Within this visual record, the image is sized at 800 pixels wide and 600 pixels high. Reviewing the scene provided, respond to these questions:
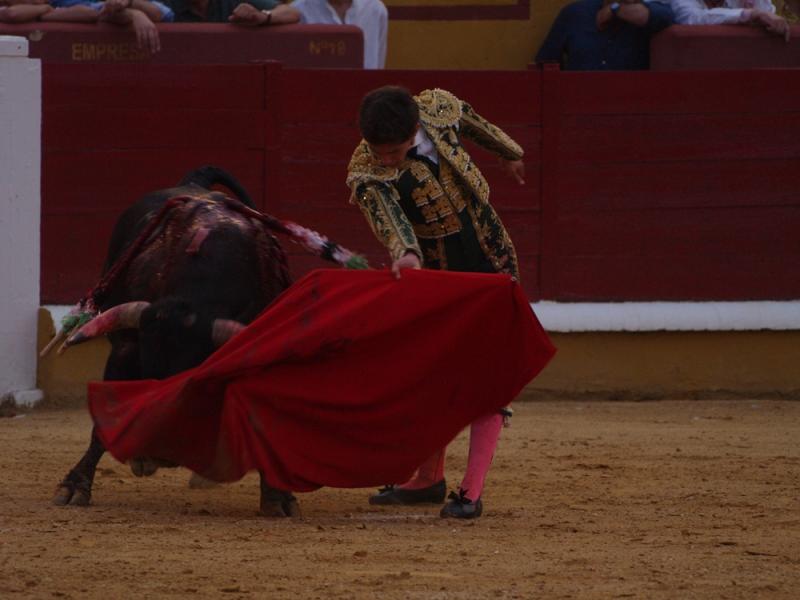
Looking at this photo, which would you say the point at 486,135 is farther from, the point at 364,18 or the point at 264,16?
the point at 364,18

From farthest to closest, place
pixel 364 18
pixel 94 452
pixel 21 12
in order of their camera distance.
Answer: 1. pixel 364 18
2. pixel 21 12
3. pixel 94 452

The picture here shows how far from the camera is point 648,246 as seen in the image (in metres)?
6.92

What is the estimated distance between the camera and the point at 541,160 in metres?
6.85

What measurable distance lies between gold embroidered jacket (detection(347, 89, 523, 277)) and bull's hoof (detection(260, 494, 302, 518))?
0.70m

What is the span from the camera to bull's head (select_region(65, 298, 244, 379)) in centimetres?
430

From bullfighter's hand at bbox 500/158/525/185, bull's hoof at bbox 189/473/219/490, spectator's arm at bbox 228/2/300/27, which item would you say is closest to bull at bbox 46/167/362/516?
bull's hoof at bbox 189/473/219/490

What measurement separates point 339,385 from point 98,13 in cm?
298

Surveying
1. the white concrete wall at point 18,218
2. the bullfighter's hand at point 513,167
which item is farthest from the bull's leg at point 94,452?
the white concrete wall at point 18,218

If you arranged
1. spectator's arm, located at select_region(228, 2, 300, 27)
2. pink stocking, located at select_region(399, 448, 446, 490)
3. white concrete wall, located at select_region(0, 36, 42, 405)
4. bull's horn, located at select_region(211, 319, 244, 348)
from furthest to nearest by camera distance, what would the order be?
spectator's arm, located at select_region(228, 2, 300, 27) → white concrete wall, located at select_region(0, 36, 42, 405) → pink stocking, located at select_region(399, 448, 446, 490) → bull's horn, located at select_region(211, 319, 244, 348)

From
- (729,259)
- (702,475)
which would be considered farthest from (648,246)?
(702,475)

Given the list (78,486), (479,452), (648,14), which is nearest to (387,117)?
(479,452)

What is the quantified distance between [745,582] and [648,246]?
11.6ft

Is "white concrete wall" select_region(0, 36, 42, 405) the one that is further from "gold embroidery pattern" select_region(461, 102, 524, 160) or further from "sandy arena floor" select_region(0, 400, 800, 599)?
"gold embroidery pattern" select_region(461, 102, 524, 160)

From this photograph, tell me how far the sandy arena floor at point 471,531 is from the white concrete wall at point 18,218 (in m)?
0.54
